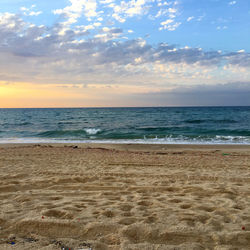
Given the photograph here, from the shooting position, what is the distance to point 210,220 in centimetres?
327

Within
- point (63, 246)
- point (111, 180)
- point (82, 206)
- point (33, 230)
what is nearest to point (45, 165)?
point (111, 180)

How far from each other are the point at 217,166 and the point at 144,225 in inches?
220

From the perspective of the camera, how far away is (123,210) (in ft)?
12.0

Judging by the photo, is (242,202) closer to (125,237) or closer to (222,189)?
(222,189)

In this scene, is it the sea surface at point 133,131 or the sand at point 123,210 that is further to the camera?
the sea surface at point 133,131

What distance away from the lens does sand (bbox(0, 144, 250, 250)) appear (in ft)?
9.15

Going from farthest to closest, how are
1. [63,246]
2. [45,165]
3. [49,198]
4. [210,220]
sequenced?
1. [45,165]
2. [49,198]
3. [210,220]
4. [63,246]

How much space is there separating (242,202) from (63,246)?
10.7 ft

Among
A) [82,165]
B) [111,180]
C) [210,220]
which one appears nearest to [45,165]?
[82,165]

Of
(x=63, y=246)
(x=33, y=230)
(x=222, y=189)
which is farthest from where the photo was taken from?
(x=222, y=189)

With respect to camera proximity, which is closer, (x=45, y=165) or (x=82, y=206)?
(x=82, y=206)

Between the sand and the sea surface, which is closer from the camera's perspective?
the sand

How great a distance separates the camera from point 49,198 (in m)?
4.32

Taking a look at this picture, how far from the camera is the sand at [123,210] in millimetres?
2789
